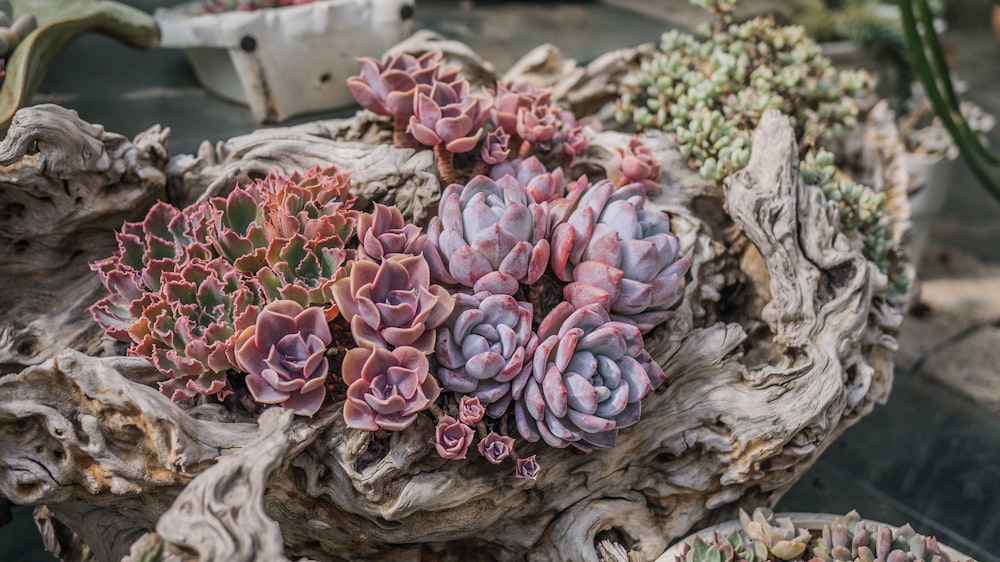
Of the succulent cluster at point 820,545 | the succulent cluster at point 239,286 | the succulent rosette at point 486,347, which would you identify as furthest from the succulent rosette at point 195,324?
the succulent cluster at point 820,545

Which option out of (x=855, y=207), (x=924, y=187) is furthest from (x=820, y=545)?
(x=924, y=187)

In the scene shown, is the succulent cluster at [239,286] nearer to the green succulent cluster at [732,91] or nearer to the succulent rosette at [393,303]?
the succulent rosette at [393,303]

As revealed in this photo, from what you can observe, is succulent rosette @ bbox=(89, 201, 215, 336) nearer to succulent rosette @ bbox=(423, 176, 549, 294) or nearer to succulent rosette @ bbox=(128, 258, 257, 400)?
succulent rosette @ bbox=(128, 258, 257, 400)

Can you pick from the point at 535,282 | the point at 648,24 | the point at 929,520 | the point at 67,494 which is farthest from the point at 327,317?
the point at 648,24

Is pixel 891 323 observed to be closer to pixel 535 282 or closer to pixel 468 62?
pixel 535 282

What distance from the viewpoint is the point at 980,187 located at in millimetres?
4566

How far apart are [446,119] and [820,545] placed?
104 cm

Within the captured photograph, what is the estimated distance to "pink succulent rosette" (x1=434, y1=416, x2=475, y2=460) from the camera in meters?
1.30

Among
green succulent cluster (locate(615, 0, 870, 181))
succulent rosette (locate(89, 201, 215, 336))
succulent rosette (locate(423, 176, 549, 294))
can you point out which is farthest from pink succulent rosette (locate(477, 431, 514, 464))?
green succulent cluster (locate(615, 0, 870, 181))

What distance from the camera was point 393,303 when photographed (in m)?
1.31

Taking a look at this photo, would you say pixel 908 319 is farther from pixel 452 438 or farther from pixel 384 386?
pixel 384 386

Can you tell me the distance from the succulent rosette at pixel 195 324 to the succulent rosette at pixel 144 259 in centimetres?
5

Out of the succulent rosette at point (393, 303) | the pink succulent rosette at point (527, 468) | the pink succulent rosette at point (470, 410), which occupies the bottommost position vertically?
the pink succulent rosette at point (527, 468)

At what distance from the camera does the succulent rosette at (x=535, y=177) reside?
163 cm
